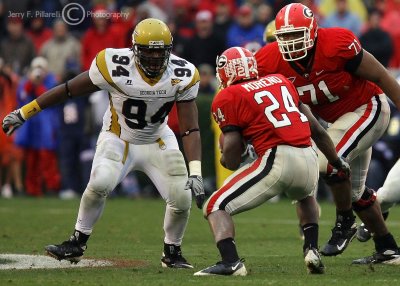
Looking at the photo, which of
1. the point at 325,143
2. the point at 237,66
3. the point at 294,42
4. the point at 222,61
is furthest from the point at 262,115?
the point at 294,42

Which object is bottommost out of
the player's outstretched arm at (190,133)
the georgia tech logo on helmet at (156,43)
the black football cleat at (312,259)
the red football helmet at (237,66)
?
the black football cleat at (312,259)

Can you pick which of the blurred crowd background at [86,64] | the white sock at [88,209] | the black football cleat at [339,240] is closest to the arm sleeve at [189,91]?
the white sock at [88,209]

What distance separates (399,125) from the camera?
1388cm

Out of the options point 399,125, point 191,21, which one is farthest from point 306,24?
point 191,21

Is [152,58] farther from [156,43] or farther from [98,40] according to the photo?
[98,40]

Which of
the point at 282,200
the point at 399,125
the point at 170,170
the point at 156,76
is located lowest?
the point at 282,200

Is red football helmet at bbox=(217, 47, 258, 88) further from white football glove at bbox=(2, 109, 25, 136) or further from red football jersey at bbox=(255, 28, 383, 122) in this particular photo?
white football glove at bbox=(2, 109, 25, 136)

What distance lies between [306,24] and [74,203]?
712cm

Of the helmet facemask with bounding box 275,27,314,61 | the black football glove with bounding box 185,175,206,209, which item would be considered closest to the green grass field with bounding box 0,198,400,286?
the black football glove with bounding box 185,175,206,209

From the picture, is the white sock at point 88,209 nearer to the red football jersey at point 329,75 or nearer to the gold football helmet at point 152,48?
the gold football helmet at point 152,48

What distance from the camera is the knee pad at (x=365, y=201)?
299 inches

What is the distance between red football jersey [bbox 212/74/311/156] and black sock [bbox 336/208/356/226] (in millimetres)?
1256

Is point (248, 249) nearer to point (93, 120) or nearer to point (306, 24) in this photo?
point (306, 24)

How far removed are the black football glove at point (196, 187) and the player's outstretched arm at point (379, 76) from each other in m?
1.48
